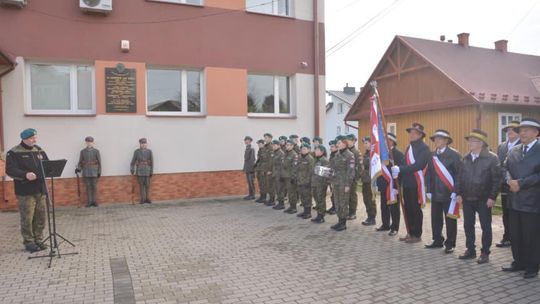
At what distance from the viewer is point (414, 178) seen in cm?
730

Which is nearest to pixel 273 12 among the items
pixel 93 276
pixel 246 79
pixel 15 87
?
pixel 246 79

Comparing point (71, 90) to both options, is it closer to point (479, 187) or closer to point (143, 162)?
point (143, 162)

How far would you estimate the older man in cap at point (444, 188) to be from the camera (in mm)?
6438

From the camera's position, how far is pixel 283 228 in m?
8.37

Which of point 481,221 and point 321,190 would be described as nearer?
point 481,221

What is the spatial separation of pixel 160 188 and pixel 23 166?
5317mm

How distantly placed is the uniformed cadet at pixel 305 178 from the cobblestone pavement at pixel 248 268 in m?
0.87

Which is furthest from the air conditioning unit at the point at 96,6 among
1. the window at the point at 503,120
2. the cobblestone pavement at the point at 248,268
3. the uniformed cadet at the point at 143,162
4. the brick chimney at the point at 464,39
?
the brick chimney at the point at 464,39

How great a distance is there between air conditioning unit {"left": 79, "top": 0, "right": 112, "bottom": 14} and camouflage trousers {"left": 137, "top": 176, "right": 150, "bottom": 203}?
444 cm

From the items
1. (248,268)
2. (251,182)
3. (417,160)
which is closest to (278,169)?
(251,182)

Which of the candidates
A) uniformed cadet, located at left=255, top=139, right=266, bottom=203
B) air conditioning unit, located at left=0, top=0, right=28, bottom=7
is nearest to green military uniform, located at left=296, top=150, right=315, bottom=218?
uniformed cadet, located at left=255, top=139, right=266, bottom=203

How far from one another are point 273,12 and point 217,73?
2940mm

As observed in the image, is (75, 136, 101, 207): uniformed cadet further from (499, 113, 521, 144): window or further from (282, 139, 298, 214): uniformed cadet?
(499, 113, 521, 144): window

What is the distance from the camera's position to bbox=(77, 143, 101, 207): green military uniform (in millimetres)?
10734
